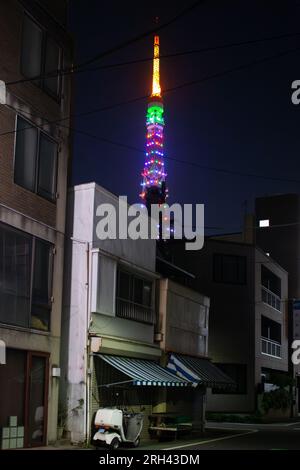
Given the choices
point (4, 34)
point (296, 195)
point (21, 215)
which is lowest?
point (21, 215)

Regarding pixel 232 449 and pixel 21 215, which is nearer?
pixel 21 215

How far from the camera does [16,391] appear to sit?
58.7ft

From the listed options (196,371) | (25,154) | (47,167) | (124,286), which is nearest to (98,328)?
(124,286)

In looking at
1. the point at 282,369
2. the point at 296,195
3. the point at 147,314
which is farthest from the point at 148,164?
the point at 147,314

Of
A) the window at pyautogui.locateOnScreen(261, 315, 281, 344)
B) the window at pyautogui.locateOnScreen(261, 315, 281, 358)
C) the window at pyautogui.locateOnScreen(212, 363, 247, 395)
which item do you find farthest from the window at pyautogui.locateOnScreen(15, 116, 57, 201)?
the window at pyautogui.locateOnScreen(261, 315, 281, 344)

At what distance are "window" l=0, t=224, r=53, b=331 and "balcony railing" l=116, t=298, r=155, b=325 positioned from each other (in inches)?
142

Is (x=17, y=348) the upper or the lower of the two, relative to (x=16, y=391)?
upper

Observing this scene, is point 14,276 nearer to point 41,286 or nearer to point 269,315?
point 41,286

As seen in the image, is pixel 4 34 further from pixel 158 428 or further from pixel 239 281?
pixel 239 281

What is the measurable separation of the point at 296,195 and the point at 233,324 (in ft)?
83.7

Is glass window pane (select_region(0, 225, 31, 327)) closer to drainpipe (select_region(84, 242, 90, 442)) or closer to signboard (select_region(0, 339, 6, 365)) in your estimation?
signboard (select_region(0, 339, 6, 365))

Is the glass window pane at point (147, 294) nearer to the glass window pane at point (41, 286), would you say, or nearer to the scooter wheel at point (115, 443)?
the glass window pane at point (41, 286)

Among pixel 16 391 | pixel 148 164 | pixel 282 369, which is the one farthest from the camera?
pixel 148 164

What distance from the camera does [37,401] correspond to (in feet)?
61.3
